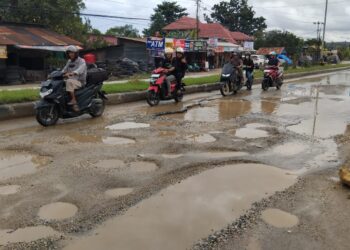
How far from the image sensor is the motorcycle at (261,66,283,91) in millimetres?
16250

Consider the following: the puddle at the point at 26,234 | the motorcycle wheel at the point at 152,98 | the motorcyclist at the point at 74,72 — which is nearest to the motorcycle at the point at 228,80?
the motorcycle wheel at the point at 152,98

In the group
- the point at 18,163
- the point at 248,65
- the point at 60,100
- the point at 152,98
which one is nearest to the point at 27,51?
the point at 248,65

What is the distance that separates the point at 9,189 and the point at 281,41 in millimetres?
66659

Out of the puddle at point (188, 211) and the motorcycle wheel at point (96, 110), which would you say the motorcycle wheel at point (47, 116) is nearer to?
the motorcycle wheel at point (96, 110)

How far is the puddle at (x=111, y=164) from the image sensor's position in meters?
5.20

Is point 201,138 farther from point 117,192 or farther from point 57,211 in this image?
point 57,211

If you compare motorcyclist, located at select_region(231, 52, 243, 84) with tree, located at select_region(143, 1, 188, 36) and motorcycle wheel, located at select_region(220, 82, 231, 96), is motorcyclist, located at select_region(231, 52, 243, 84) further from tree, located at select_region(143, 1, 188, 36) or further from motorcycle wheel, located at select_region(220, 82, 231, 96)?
tree, located at select_region(143, 1, 188, 36)

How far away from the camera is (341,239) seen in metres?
3.38

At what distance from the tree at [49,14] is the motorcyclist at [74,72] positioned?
2073 centimetres

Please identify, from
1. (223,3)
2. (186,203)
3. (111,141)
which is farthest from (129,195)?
(223,3)

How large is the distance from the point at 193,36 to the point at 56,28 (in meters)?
19.7

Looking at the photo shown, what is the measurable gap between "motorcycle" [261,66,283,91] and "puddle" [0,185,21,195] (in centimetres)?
1304

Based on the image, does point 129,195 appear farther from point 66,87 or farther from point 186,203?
point 66,87

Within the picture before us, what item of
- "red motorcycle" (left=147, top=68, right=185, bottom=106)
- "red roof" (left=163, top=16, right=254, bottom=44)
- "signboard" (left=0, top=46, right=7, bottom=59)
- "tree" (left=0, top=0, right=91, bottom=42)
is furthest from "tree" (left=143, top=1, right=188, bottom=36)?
"red motorcycle" (left=147, top=68, right=185, bottom=106)
